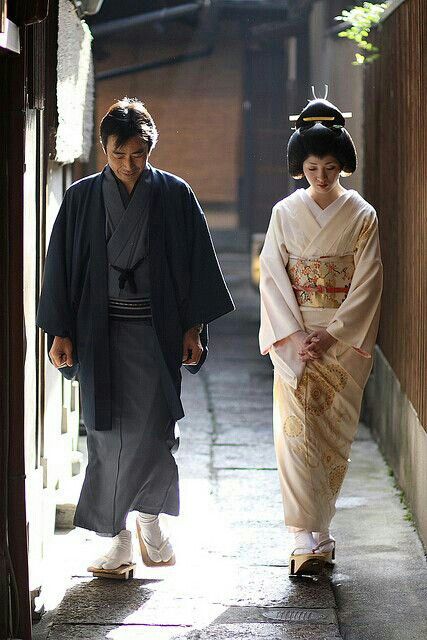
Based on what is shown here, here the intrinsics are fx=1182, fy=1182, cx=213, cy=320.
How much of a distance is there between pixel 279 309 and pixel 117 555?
1.39 metres

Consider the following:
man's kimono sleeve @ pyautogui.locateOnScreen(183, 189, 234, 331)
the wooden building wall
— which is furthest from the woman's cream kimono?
the wooden building wall

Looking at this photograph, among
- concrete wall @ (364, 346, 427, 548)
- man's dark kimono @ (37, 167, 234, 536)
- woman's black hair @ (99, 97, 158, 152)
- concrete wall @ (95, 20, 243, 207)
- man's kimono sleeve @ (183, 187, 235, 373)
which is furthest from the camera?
concrete wall @ (95, 20, 243, 207)

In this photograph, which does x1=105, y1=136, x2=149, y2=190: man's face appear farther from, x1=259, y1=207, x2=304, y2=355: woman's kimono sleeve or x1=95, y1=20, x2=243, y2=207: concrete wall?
x1=95, y1=20, x2=243, y2=207: concrete wall

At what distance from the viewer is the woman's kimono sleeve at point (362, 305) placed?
5.55 meters

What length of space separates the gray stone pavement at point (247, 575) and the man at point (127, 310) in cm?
36

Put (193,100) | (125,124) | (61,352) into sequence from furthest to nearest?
(193,100), (61,352), (125,124)

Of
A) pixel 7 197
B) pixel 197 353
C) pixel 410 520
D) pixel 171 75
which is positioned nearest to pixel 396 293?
pixel 410 520

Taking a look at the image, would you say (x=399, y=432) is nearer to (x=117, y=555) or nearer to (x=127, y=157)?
(x=117, y=555)

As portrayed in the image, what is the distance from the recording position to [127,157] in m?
5.38

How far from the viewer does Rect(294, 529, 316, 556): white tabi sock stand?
5578mm

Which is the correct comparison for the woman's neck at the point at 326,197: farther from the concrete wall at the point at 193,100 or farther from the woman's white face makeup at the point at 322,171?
the concrete wall at the point at 193,100

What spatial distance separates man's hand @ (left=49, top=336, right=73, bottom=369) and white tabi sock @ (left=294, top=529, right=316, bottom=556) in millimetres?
1373

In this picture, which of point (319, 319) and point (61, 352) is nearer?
point (61, 352)

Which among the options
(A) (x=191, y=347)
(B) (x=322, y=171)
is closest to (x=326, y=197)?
(B) (x=322, y=171)
